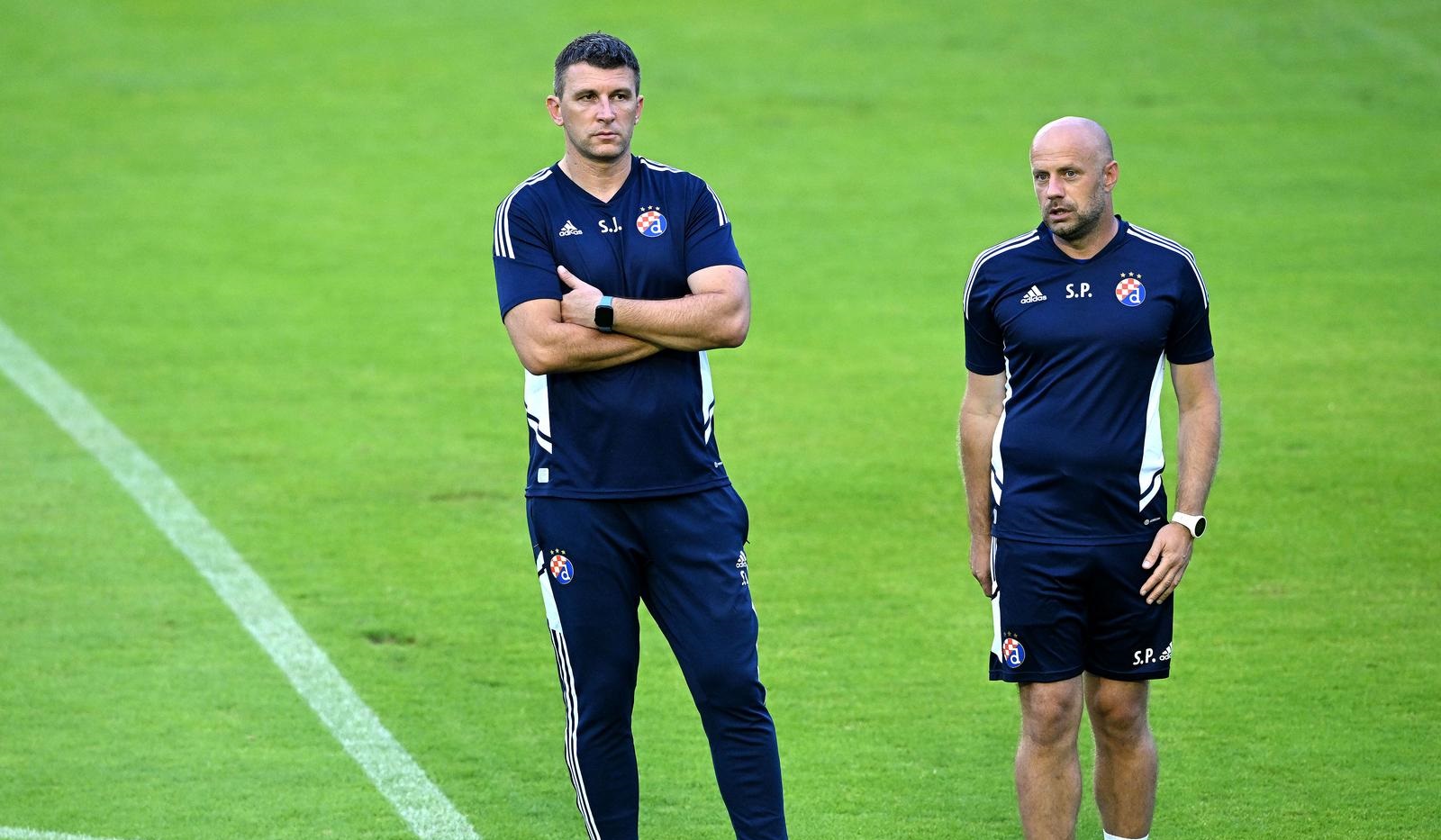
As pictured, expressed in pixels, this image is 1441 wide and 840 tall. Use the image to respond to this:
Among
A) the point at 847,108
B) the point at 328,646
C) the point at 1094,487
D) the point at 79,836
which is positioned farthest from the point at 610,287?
the point at 847,108

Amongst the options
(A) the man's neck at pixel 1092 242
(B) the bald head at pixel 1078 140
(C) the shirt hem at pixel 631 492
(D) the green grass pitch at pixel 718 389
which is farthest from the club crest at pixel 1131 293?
(D) the green grass pitch at pixel 718 389

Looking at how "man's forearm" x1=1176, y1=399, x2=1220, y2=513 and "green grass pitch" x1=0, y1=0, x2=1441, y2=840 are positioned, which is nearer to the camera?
"man's forearm" x1=1176, y1=399, x2=1220, y2=513

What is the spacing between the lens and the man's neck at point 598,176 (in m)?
4.70

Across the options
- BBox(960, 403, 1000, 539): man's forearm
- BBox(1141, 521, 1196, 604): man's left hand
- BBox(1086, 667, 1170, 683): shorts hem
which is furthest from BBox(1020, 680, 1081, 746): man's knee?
BBox(960, 403, 1000, 539): man's forearm

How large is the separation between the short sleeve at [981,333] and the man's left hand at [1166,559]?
25.0 inches

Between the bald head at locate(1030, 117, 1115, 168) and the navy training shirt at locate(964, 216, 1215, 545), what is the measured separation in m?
0.23

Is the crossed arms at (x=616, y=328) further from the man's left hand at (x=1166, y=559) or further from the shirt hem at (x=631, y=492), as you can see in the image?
Answer: the man's left hand at (x=1166, y=559)

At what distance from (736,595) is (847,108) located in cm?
1431

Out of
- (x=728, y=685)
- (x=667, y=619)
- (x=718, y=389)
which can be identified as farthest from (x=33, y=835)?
(x=718, y=389)

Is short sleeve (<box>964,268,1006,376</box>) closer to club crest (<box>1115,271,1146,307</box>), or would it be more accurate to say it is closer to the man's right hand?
club crest (<box>1115,271,1146,307</box>)

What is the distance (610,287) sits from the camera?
468 centimetres

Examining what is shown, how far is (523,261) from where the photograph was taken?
467cm

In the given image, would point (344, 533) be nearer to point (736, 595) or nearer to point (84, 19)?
point (736, 595)

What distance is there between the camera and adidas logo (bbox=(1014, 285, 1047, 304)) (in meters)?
4.64
